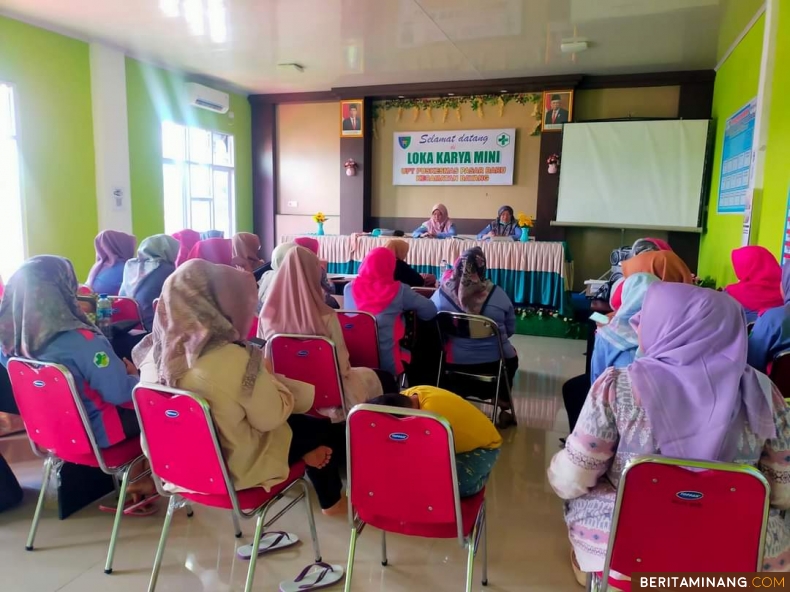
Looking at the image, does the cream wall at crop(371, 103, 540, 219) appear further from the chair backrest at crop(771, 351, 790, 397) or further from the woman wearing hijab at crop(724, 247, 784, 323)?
the chair backrest at crop(771, 351, 790, 397)

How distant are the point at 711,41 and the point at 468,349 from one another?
14.8 feet

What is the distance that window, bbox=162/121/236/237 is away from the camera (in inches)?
286

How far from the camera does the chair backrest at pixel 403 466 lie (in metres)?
1.40

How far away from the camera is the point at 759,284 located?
3.03 metres

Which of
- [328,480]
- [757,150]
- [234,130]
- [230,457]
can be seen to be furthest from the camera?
[234,130]

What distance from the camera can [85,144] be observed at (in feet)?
19.6

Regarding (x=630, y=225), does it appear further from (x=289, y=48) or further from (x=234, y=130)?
(x=234, y=130)

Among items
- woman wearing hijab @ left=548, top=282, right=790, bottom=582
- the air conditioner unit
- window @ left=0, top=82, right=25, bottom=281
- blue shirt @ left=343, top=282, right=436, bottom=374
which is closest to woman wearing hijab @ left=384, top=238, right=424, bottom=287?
blue shirt @ left=343, top=282, right=436, bottom=374

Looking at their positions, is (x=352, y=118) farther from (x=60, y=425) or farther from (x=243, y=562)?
(x=243, y=562)

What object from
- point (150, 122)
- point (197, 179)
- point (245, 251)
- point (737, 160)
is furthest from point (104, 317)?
point (197, 179)

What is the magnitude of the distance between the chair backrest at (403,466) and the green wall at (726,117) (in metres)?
4.49

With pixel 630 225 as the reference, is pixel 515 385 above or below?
below

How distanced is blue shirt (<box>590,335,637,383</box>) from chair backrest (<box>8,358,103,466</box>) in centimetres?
201

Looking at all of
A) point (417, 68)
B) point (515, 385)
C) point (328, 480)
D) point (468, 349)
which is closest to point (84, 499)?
point (328, 480)
